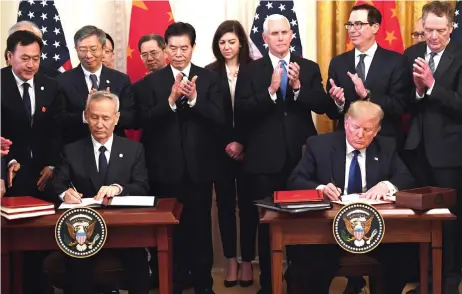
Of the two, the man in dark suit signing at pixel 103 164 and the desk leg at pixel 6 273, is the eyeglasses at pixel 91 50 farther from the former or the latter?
the desk leg at pixel 6 273

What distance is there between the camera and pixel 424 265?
366 cm

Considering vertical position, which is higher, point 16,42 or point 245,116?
point 16,42

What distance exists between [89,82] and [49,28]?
5.39 feet

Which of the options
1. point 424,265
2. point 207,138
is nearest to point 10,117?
point 207,138

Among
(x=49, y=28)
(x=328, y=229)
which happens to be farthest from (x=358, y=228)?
(x=49, y=28)

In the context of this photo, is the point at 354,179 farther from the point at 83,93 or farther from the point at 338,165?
the point at 83,93

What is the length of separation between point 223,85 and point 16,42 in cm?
144

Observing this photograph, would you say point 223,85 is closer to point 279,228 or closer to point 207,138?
point 207,138

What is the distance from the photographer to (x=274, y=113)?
4492 millimetres

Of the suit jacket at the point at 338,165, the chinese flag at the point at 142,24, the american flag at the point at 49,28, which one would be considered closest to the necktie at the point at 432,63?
the suit jacket at the point at 338,165

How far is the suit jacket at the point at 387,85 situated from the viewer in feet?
14.3

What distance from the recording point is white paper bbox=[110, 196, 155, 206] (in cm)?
361

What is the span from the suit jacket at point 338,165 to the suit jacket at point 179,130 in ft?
2.28

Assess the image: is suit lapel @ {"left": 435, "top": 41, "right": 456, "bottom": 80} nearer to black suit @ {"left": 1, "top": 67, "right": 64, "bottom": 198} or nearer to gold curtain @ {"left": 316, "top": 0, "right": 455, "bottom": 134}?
gold curtain @ {"left": 316, "top": 0, "right": 455, "bottom": 134}
